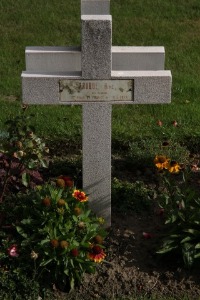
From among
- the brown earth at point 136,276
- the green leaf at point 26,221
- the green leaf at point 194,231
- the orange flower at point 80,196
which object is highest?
the orange flower at point 80,196

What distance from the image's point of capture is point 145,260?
5.17 metres

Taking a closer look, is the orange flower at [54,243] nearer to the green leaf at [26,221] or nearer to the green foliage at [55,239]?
the green foliage at [55,239]

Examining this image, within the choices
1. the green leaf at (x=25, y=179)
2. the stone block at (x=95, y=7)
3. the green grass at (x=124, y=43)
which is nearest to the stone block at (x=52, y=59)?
the stone block at (x=95, y=7)

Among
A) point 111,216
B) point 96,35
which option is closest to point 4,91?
Result: point 111,216

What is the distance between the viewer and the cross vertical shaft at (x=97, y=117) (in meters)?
4.81

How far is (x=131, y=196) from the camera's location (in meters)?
5.74

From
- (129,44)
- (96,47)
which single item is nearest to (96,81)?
(96,47)

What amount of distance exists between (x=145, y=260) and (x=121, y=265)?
0.55ft

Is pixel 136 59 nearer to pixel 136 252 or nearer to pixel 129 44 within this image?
pixel 136 252

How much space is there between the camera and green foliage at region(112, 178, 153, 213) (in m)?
5.66

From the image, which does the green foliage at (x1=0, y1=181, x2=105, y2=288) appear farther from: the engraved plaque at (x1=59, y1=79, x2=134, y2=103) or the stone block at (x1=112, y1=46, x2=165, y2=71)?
the stone block at (x1=112, y1=46, x2=165, y2=71)

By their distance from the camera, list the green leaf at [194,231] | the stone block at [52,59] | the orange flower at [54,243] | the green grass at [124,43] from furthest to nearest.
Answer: the green grass at [124,43]
the stone block at [52,59]
the green leaf at [194,231]
the orange flower at [54,243]

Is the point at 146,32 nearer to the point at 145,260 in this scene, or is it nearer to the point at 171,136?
the point at 171,136

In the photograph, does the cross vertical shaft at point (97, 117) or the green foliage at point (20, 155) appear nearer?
the cross vertical shaft at point (97, 117)
